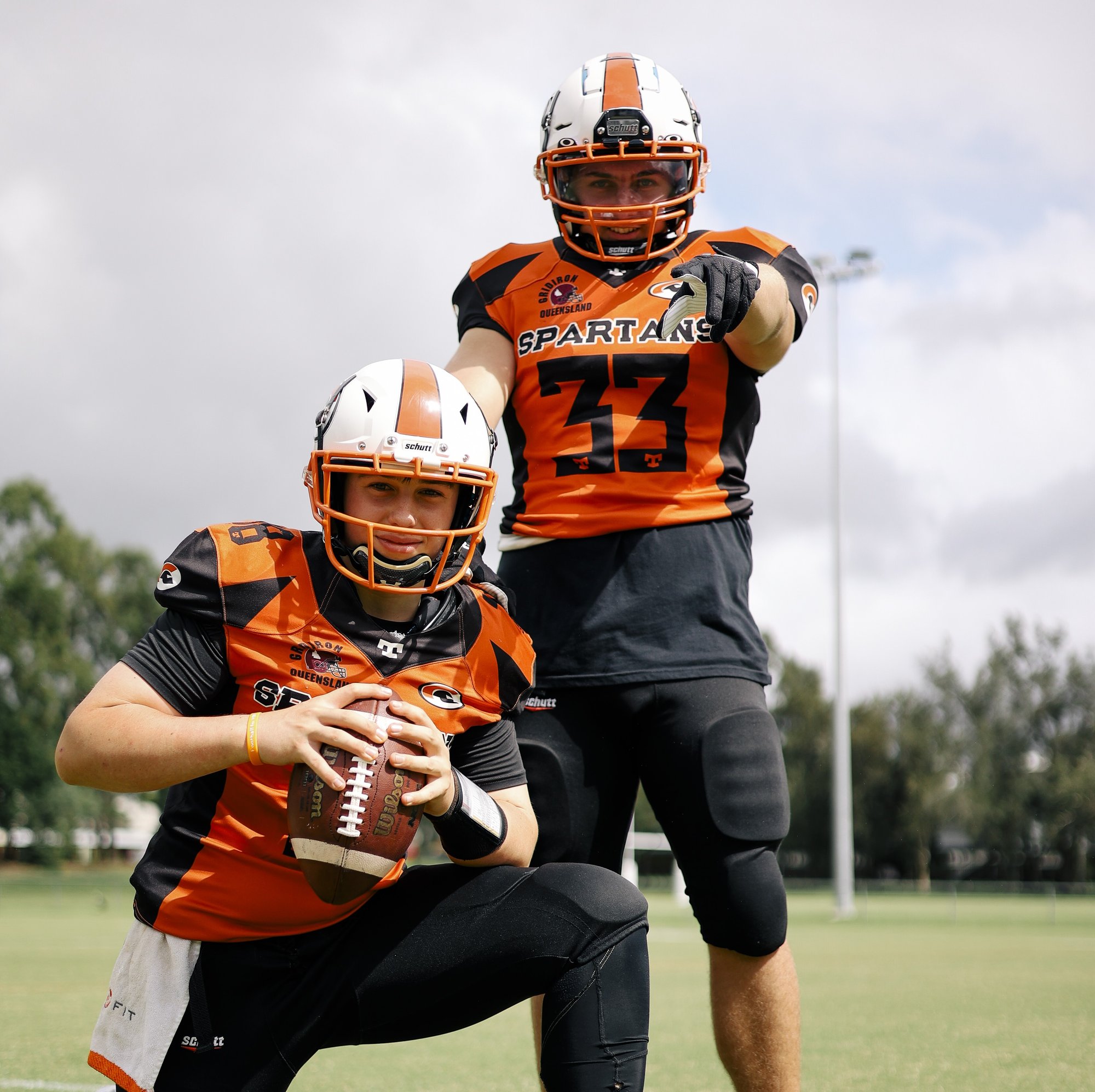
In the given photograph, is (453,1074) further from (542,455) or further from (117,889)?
(117,889)

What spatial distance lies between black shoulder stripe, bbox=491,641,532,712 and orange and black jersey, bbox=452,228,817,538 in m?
0.47

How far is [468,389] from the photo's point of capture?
315 cm

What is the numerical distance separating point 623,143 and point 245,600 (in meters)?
1.45

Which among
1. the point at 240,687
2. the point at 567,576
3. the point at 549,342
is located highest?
the point at 549,342

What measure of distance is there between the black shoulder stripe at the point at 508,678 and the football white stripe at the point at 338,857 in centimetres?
52

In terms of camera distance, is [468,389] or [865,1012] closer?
[468,389]

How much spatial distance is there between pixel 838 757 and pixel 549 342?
22125mm

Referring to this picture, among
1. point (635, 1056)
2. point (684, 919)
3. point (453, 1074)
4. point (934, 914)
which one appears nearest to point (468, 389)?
point (635, 1056)

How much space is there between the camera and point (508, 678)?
279cm

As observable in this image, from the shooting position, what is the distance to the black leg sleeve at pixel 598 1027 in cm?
241

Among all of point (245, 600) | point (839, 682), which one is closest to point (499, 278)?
point (245, 600)

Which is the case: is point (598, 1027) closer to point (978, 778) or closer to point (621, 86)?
point (621, 86)

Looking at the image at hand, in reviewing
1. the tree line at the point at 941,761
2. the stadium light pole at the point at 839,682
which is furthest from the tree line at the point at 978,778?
the stadium light pole at the point at 839,682

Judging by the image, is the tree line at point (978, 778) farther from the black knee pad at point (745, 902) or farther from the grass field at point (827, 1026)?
the black knee pad at point (745, 902)
